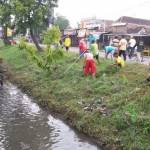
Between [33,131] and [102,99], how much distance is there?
3.30 metres

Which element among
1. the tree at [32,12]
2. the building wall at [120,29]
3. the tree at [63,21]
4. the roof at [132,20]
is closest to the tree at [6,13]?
the tree at [32,12]

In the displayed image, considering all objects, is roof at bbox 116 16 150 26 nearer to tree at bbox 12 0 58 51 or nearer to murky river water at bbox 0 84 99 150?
tree at bbox 12 0 58 51

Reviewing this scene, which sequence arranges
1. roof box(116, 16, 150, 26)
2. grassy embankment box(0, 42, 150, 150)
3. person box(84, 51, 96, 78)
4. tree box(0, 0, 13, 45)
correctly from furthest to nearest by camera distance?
1. roof box(116, 16, 150, 26)
2. tree box(0, 0, 13, 45)
3. person box(84, 51, 96, 78)
4. grassy embankment box(0, 42, 150, 150)

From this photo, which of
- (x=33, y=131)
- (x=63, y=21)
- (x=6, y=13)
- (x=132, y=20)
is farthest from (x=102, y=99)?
(x=63, y=21)

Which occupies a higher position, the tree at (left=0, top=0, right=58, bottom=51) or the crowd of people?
the tree at (left=0, top=0, right=58, bottom=51)

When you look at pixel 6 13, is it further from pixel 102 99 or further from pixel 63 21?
pixel 63 21

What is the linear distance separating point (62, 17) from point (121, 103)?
72707 mm

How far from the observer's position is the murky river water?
13664mm

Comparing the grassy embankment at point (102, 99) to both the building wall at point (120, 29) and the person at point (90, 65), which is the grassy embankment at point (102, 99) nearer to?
the person at point (90, 65)

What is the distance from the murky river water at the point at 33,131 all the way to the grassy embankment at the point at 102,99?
0.49 meters

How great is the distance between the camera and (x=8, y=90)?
23.8 metres

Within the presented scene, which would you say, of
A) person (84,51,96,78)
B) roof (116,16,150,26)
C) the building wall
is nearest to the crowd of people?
person (84,51,96,78)

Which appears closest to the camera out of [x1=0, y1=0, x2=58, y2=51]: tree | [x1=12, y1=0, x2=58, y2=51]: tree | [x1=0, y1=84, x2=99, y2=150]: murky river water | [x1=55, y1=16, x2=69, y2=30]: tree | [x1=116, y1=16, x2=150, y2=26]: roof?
[x1=0, y1=84, x2=99, y2=150]: murky river water

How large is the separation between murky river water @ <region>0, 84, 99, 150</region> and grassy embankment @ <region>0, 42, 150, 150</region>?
19.3 inches
